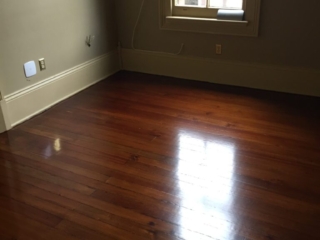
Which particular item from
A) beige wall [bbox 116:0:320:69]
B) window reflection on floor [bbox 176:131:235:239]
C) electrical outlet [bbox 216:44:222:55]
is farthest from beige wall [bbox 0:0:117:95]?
window reflection on floor [bbox 176:131:235:239]

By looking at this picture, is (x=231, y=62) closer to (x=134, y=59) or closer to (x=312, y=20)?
(x=312, y=20)

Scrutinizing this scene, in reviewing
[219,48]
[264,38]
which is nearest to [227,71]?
[219,48]

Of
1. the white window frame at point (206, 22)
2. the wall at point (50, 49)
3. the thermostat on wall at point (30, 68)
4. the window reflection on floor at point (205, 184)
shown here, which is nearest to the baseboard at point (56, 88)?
the wall at point (50, 49)

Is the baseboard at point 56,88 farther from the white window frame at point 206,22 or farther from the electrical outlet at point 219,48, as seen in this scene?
the electrical outlet at point 219,48

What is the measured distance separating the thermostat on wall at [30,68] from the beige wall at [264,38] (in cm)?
127

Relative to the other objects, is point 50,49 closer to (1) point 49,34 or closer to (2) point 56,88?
(1) point 49,34

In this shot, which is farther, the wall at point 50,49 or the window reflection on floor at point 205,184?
the wall at point 50,49

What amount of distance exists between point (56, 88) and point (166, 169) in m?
1.57

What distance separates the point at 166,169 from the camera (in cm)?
232

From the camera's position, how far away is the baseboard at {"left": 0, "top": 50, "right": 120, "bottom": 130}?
2971 mm

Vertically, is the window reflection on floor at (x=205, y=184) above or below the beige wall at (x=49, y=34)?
below

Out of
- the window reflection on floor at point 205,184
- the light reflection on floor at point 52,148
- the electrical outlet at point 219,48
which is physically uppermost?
the electrical outlet at point 219,48

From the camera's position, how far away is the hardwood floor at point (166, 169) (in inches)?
73.5

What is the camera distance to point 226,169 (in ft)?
7.61
